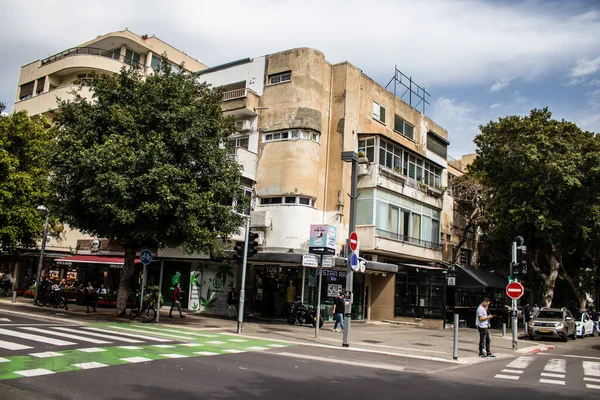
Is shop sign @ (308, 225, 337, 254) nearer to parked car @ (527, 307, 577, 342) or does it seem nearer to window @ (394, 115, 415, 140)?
parked car @ (527, 307, 577, 342)

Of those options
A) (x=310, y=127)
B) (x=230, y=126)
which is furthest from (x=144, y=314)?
(x=310, y=127)

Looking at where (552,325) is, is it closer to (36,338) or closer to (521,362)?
(521,362)

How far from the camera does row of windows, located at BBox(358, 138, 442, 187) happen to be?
2844 centimetres

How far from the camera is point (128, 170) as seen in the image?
58.8 feet

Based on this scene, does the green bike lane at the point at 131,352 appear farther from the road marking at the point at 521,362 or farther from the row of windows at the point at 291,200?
the row of windows at the point at 291,200

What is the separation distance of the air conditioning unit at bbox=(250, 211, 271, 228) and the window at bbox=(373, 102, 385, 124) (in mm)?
9534

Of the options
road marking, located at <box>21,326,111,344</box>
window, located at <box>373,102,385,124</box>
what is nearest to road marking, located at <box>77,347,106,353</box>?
road marking, located at <box>21,326,111,344</box>

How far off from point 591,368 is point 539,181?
708 inches

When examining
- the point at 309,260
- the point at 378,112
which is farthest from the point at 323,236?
the point at 378,112

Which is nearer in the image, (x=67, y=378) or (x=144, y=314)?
(x=67, y=378)

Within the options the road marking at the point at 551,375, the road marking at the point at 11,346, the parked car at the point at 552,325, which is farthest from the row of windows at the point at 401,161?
the road marking at the point at 11,346

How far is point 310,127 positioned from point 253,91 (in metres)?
4.57

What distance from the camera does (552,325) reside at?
2402cm

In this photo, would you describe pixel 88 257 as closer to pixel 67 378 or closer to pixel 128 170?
pixel 128 170
